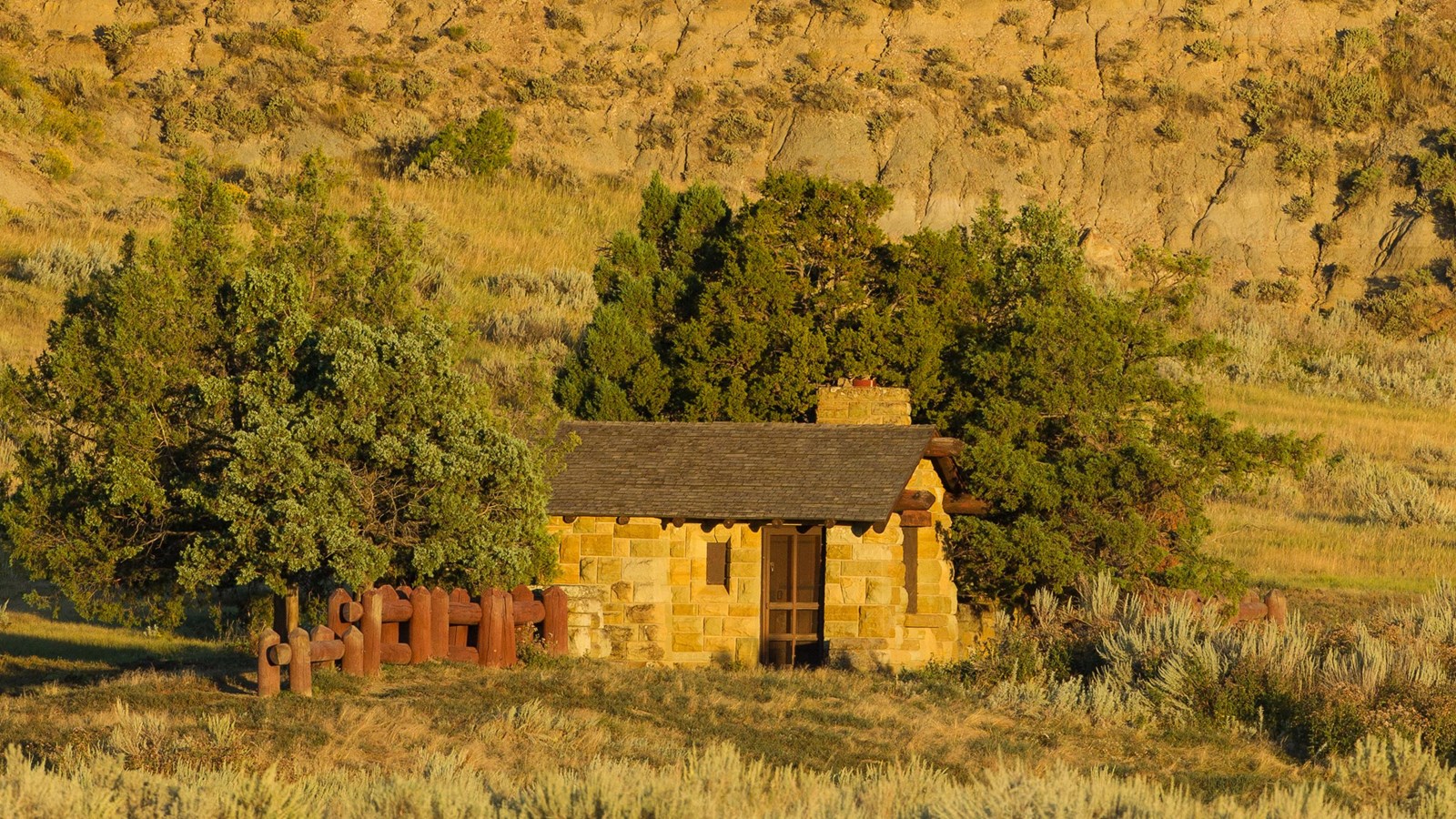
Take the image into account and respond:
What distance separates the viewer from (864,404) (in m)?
23.0

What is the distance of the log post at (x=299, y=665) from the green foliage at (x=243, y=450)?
2.79 m

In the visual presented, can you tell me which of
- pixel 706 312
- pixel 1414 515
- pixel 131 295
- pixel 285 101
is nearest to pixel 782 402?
pixel 706 312

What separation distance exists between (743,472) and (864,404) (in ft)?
8.12

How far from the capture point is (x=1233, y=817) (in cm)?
1046

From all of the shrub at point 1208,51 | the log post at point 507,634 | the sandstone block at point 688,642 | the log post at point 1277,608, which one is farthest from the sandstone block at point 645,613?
the shrub at point 1208,51

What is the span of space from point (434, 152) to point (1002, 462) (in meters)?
35.7

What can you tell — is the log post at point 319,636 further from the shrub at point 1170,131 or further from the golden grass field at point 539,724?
the shrub at point 1170,131

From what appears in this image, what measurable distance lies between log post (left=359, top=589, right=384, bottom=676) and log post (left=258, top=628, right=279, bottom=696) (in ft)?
4.80

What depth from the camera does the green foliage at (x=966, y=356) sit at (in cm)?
2216

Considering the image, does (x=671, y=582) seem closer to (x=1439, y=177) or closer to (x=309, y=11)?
(x=1439, y=177)

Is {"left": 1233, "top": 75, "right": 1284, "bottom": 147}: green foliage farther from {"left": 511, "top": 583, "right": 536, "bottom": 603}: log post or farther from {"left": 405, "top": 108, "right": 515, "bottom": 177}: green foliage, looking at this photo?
{"left": 511, "top": 583, "right": 536, "bottom": 603}: log post

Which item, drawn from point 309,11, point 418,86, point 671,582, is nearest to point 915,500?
point 671,582

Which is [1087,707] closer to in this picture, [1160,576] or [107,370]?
[1160,576]

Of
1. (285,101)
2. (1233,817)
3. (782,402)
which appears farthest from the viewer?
(285,101)
